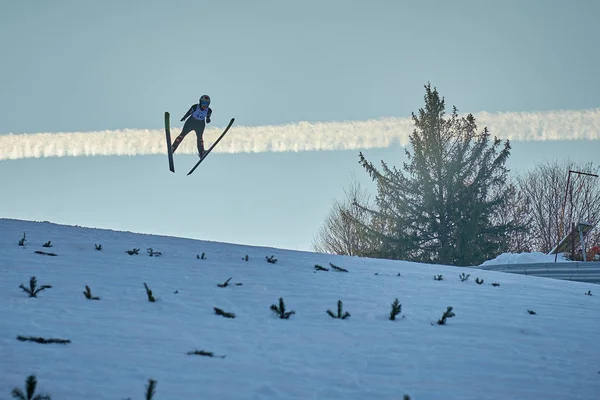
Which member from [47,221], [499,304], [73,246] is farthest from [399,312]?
[47,221]

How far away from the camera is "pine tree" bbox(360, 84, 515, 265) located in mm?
30950

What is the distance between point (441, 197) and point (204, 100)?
59.0 feet

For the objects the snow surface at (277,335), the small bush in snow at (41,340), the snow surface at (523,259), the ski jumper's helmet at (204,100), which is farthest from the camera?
the snow surface at (523,259)

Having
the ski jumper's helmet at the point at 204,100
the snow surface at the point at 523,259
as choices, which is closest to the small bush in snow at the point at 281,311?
the ski jumper's helmet at the point at 204,100

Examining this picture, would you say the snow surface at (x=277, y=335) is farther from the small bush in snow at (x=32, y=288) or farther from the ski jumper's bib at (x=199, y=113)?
the ski jumper's bib at (x=199, y=113)

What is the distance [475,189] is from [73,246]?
24649 mm

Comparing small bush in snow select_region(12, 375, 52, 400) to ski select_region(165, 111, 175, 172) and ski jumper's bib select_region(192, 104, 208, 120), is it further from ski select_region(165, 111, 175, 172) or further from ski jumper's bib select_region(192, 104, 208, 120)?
ski select_region(165, 111, 175, 172)

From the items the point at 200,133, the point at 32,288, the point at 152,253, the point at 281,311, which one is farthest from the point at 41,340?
the point at 200,133

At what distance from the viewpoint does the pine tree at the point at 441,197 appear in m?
31.0

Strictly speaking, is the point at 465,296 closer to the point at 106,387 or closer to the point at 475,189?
the point at 106,387

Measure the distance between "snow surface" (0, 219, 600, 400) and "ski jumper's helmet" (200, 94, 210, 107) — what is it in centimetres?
791

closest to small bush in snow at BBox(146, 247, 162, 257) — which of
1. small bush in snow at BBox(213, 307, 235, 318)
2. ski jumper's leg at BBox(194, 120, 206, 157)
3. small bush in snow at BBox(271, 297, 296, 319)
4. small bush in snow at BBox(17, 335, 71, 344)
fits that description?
small bush in snow at BBox(213, 307, 235, 318)

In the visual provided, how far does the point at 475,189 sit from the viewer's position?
31.8 m

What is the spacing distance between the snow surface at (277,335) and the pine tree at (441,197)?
2123cm
